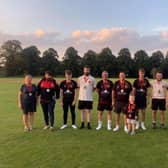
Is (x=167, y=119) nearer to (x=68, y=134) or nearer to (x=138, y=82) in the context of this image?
(x=138, y=82)

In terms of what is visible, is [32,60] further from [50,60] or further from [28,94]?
[28,94]

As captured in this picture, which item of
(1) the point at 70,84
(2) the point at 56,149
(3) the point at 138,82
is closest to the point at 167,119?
(3) the point at 138,82

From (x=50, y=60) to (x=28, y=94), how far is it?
91.7 m

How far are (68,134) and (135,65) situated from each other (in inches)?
3729

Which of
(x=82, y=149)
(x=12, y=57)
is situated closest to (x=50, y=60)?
(x=12, y=57)

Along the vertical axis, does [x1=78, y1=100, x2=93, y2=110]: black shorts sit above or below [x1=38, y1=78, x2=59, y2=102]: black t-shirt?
below

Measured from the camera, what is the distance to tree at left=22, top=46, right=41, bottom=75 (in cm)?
9930

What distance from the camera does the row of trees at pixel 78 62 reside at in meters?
99.4

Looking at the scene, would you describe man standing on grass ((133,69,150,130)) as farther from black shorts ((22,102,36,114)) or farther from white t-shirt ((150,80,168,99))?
black shorts ((22,102,36,114))

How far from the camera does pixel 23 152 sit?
29.5ft

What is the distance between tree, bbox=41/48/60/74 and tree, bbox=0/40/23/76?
653 cm

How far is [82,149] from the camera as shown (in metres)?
9.18

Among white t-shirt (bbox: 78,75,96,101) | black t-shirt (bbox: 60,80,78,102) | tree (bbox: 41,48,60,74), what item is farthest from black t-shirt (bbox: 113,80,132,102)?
tree (bbox: 41,48,60,74)

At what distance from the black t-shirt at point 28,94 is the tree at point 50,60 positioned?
8519 cm
